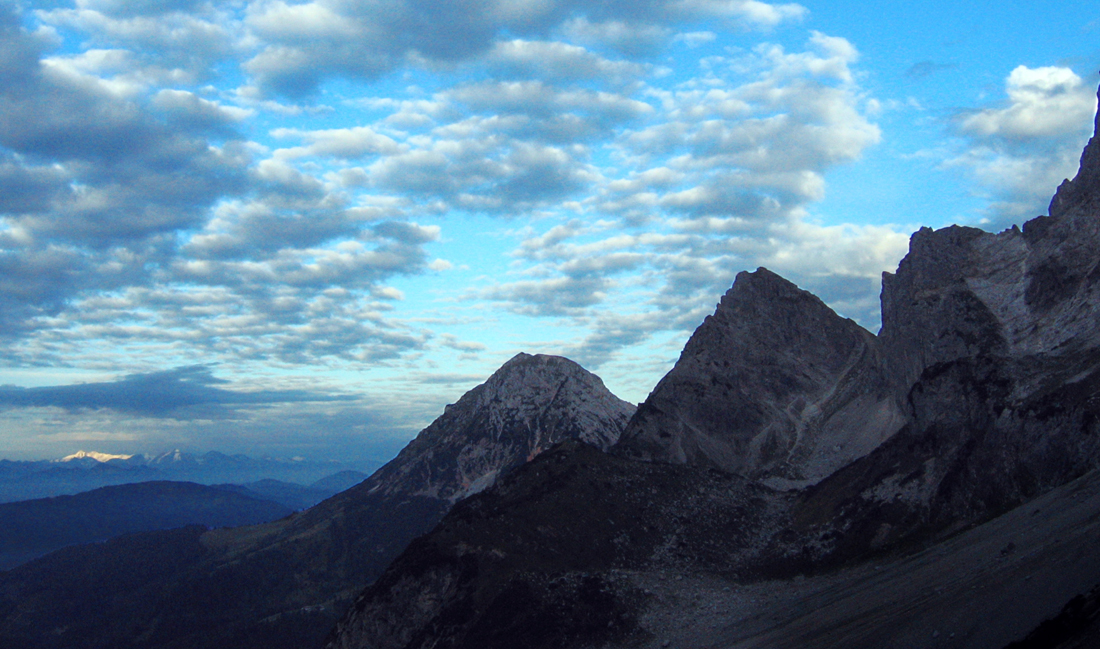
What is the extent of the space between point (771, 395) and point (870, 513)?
71064mm

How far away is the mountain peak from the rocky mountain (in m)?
0.50

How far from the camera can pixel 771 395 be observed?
17662cm

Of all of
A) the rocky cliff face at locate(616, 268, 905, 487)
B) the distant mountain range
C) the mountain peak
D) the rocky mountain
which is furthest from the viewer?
the rocky cliff face at locate(616, 268, 905, 487)

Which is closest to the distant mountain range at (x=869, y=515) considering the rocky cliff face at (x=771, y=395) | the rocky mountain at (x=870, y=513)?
the rocky mountain at (x=870, y=513)

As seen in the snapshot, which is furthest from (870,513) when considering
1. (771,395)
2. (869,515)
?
(771,395)

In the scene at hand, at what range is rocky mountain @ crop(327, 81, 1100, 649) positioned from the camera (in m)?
67.2

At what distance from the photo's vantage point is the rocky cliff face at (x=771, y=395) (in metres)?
157

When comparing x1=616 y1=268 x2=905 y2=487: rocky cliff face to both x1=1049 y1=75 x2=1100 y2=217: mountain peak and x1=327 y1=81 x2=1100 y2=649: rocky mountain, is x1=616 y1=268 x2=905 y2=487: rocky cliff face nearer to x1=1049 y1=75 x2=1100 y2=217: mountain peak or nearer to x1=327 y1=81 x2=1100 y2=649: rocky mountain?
x1=327 y1=81 x2=1100 y2=649: rocky mountain

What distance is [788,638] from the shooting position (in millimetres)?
73938

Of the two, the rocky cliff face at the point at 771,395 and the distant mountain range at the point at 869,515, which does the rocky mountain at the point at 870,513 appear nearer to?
the distant mountain range at the point at 869,515

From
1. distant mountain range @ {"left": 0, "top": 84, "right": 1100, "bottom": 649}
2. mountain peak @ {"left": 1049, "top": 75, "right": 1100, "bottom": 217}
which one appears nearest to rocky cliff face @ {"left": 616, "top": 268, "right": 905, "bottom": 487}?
distant mountain range @ {"left": 0, "top": 84, "right": 1100, "bottom": 649}

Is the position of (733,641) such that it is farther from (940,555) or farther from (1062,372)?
(1062,372)

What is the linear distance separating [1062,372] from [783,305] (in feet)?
299

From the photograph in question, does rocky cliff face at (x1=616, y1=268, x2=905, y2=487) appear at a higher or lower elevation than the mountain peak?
lower
